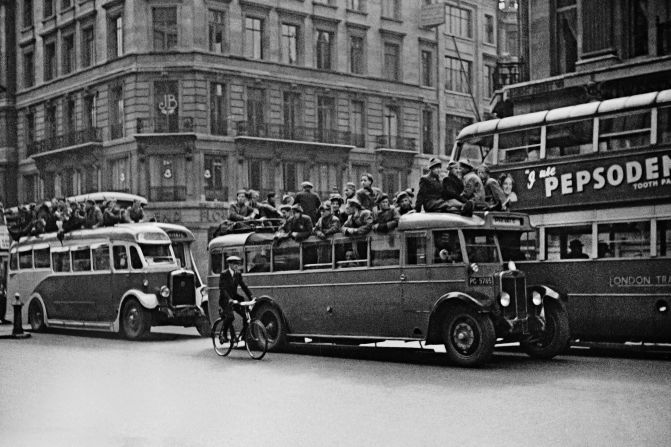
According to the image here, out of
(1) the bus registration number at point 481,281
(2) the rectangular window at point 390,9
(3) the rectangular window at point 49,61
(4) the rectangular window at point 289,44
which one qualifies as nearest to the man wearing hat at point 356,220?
(1) the bus registration number at point 481,281

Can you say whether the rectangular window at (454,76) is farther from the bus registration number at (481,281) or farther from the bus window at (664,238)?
the bus registration number at (481,281)

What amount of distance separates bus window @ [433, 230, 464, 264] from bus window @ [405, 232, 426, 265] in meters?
0.24

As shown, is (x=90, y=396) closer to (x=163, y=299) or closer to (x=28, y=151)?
(x=163, y=299)

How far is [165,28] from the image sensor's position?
154 feet

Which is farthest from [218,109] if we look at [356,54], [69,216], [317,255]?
[317,255]

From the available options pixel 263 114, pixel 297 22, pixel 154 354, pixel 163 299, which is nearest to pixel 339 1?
pixel 297 22

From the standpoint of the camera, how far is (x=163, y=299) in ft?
73.6

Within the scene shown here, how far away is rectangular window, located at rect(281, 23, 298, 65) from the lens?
49.5 metres

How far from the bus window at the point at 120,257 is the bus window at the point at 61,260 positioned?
7.43 feet

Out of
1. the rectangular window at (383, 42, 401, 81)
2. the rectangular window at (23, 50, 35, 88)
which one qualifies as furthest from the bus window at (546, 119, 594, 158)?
the rectangular window at (23, 50, 35, 88)

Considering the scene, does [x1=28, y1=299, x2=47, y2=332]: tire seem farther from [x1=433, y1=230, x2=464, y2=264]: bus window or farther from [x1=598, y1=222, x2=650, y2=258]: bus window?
[x1=598, y1=222, x2=650, y2=258]: bus window

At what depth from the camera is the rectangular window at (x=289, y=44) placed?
163ft

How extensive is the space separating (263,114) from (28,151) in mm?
15226

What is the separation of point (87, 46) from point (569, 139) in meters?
37.9
